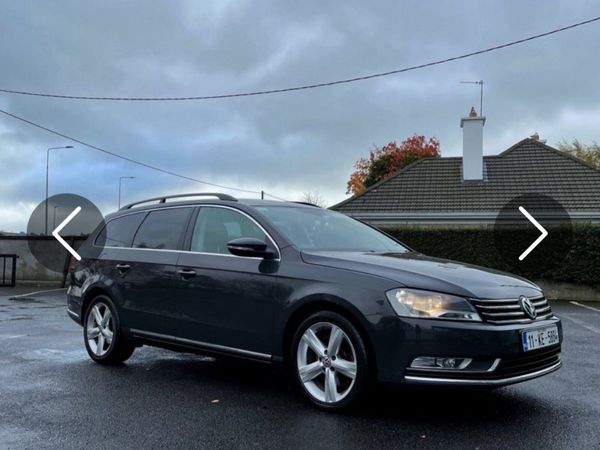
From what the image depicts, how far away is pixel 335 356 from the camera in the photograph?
172 inches

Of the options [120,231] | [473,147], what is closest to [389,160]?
[473,147]

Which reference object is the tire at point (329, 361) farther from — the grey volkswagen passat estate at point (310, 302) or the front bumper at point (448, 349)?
the front bumper at point (448, 349)

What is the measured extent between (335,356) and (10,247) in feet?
62.0

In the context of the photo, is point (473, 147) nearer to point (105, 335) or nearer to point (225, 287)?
point (105, 335)

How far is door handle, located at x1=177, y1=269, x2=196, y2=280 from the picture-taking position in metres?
5.35

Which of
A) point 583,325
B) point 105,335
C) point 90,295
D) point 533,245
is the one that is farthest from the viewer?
point 533,245

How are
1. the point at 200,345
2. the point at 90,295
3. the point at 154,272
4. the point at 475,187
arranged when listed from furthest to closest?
the point at 475,187 < the point at 90,295 < the point at 154,272 < the point at 200,345

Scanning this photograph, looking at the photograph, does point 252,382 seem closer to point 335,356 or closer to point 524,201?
point 335,356

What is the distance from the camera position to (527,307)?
4312 mm

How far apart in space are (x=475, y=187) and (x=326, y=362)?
20492mm

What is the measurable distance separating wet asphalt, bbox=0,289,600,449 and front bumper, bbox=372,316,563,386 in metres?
0.21

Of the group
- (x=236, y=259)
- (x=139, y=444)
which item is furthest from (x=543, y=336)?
(x=139, y=444)

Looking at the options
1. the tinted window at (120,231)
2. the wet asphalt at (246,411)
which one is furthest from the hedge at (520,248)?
the tinted window at (120,231)

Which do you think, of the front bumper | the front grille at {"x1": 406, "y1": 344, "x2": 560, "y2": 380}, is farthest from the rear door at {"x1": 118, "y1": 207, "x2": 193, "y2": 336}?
the front grille at {"x1": 406, "y1": 344, "x2": 560, "y2": 380}
